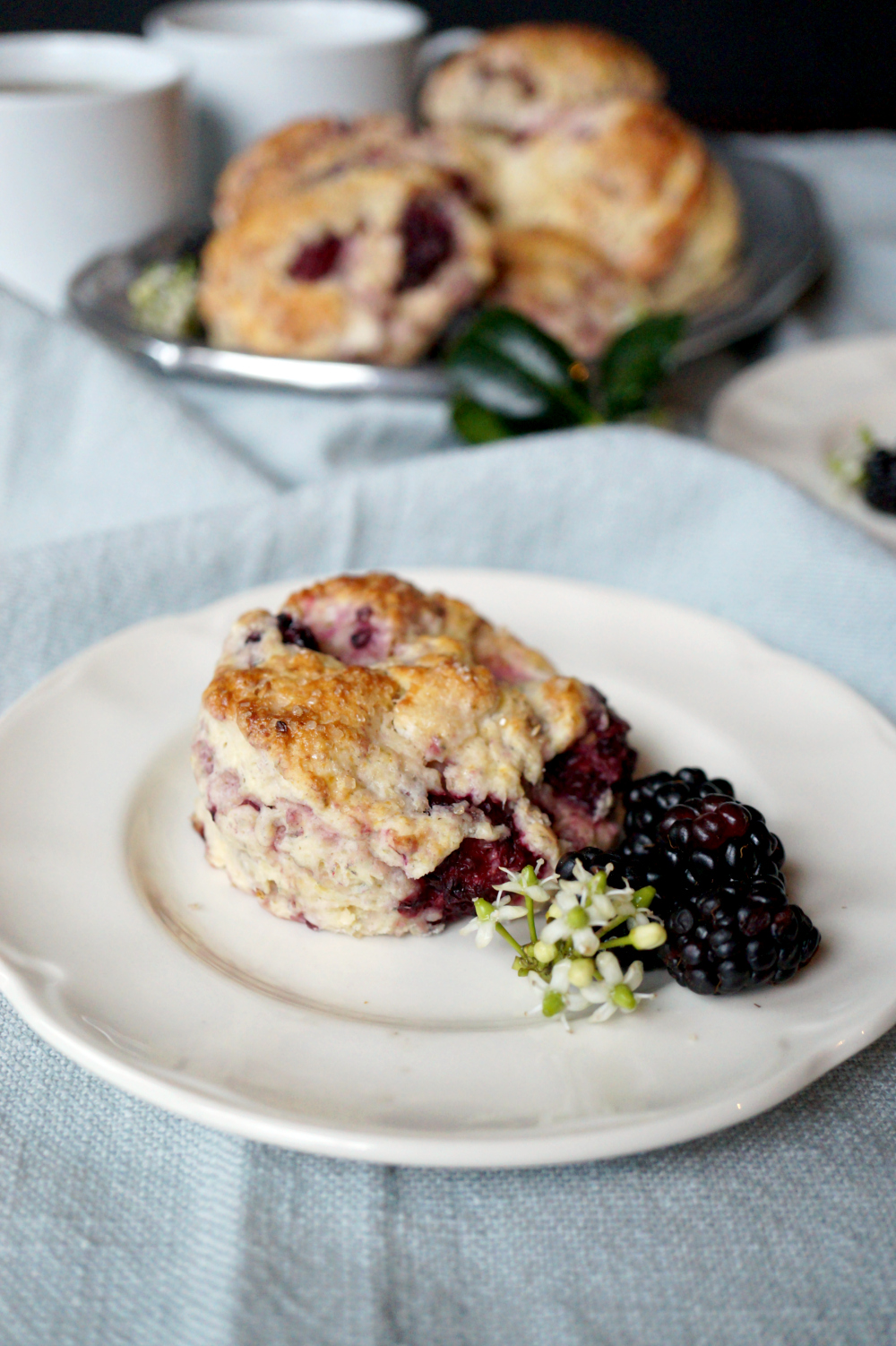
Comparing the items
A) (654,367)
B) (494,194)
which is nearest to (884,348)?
(654,367)

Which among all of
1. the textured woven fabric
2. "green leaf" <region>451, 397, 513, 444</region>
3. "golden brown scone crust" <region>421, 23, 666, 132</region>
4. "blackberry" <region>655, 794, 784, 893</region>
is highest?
"golden brown scone crust" <region>421, 23, 666, 132</region>

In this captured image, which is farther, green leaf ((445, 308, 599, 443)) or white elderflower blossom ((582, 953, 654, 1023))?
green leaf ((445, 308, 599, 443))

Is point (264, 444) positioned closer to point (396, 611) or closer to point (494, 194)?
point (494, 194)

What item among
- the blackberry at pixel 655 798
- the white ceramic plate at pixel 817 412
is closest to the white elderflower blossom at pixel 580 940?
the blackberry at pixel 655 798

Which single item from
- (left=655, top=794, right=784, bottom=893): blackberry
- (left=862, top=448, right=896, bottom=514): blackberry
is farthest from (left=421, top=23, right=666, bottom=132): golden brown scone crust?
(left=655, top=794, right=784, bottom=893): blackberry

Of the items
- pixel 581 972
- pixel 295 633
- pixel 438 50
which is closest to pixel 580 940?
pixel 581 972

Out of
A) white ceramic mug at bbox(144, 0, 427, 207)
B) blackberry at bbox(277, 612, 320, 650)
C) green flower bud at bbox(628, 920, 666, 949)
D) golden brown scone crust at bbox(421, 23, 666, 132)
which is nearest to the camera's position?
green flower bud at bbox(628, 920, 666, 949)

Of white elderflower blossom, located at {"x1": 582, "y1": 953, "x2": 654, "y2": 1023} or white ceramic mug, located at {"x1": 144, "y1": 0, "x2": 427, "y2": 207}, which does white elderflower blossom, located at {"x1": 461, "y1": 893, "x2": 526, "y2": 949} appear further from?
white ceramic mug, located at {"x1": 144, "y1": 0, "x2": 427, "y2": 207}
